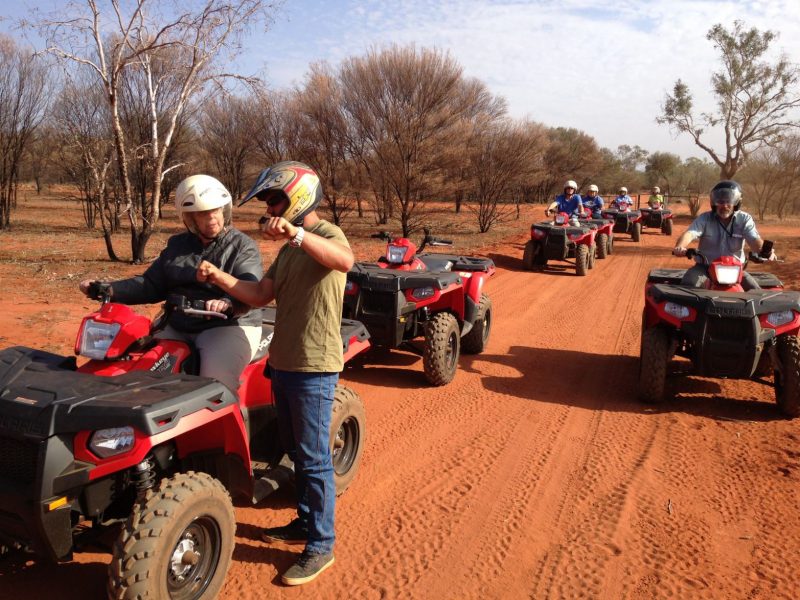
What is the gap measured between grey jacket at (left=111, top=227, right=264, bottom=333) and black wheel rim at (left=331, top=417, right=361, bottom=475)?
911 mm

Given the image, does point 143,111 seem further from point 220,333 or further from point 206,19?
point 220,333

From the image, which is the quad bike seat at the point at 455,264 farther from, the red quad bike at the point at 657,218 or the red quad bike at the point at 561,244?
the red quad bike at the point at 657,218

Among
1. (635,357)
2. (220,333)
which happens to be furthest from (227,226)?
(635,357)

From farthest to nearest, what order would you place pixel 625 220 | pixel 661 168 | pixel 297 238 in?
pixel 661 168 < pixel 625 220 < pixel 297 238

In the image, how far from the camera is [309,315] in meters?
2.82

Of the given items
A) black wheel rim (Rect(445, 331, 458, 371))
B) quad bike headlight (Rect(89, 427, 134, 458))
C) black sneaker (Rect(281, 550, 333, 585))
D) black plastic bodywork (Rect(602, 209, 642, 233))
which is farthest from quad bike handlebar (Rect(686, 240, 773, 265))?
black plastic bodywork (Rect(602, 209, 642, 233))

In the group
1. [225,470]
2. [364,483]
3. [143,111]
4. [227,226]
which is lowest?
[364,483]

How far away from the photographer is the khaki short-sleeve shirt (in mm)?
2803

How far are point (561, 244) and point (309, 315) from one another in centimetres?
1121

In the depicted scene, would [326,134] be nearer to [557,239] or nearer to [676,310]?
[557,239]

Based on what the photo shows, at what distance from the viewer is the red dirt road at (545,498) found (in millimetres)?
2963

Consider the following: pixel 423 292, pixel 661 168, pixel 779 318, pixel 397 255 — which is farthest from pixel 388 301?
pixel 661 168

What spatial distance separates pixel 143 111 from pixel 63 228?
5851 millimetres

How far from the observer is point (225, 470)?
287 centimetres
